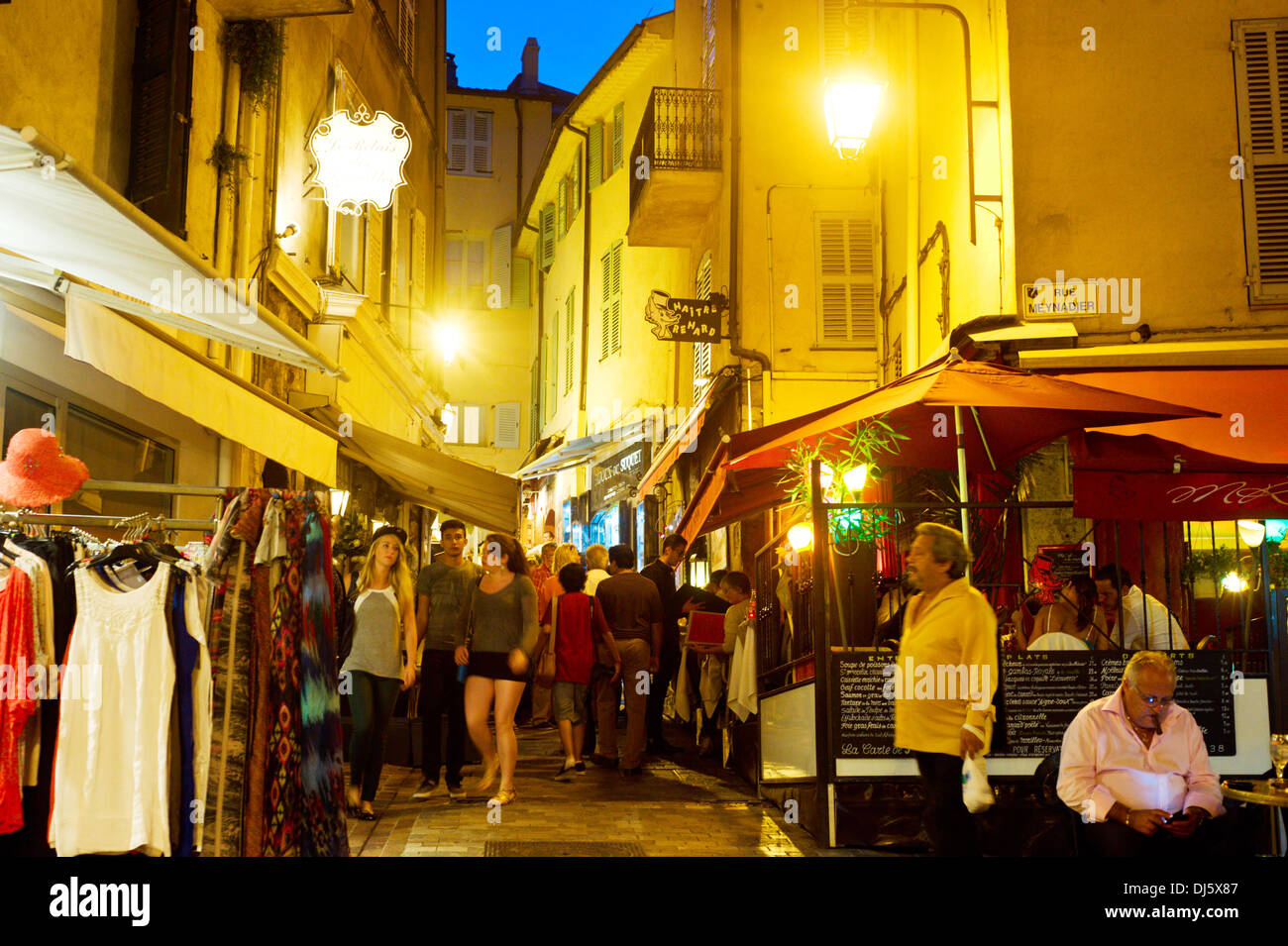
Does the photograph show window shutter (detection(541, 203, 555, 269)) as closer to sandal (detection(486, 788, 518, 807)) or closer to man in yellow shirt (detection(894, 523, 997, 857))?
sandal (detection(486, 788, 518, 807))

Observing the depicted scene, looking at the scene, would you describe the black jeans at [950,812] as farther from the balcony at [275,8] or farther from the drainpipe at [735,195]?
the drainpipe at [735,195]

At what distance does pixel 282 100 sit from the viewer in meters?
12.7

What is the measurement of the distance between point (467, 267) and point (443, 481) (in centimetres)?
2087

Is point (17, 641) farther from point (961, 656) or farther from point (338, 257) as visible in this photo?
point (338, 257)

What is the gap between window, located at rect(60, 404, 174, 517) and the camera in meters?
8.54

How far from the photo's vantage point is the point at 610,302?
26.2 metres

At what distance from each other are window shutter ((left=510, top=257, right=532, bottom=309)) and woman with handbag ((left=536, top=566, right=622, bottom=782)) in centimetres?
2521

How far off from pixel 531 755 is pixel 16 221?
7245 mm

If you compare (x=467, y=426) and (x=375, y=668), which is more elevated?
(x=467, y=426)

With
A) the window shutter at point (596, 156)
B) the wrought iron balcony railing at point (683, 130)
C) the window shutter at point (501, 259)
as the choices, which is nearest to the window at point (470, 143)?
the window shutter at point (501, 259)

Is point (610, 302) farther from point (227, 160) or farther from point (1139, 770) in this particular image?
point (1139, 770)

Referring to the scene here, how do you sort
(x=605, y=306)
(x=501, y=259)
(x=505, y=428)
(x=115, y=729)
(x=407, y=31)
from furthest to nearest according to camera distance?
(x=505, y=428) → (x=501, y=259) → (x=605, y=306) → (x=407, y=31) → (x=115, y=729)

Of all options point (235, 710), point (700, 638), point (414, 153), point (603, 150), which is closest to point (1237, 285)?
point (700, 638)

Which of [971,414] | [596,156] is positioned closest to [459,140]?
[596,156]
